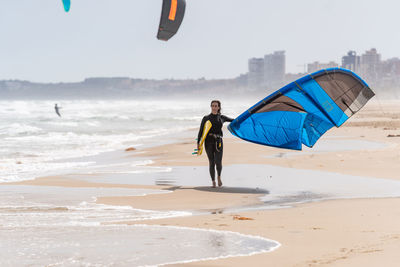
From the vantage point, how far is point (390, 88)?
152m

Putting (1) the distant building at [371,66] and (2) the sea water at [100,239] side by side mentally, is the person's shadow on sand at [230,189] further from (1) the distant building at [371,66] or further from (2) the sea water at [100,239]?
(1) the distant building at [371,66]

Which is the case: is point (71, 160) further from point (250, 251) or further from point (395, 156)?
point (250, 251)

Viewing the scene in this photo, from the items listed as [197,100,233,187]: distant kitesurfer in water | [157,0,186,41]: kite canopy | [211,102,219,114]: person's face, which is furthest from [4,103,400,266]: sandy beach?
[157,0,186,41]: kite canopy

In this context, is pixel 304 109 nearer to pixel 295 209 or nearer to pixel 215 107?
pixel 215 107

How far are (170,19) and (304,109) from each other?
4.25m

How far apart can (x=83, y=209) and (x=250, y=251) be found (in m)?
2.76

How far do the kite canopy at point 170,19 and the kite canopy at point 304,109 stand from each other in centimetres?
377

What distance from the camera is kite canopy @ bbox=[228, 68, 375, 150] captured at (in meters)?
8.23

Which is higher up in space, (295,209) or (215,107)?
(215,107)

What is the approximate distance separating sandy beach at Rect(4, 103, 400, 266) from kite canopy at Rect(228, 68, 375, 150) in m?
0.69

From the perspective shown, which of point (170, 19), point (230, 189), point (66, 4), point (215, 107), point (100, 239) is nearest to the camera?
point (100, 239)

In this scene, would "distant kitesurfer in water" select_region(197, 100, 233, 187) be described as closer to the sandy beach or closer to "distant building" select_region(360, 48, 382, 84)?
the sandy beach

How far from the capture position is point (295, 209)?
592 centimetres

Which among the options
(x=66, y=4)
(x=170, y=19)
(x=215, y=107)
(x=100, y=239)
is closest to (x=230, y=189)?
(x=215, y=107)
